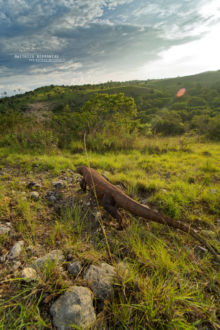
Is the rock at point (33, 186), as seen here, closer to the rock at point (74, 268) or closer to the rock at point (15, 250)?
the rock at point (15, 250)

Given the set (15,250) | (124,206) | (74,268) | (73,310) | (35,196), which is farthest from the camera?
(35,196)

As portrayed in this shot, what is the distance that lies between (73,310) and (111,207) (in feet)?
3.99

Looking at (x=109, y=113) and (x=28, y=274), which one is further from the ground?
(x=109, y=113)

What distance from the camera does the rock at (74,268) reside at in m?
1.37

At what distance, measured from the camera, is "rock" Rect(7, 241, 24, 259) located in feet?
4.92

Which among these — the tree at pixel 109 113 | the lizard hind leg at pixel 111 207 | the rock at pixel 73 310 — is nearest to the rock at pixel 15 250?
the rock at pixel 73 310

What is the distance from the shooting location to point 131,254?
164 centimetres

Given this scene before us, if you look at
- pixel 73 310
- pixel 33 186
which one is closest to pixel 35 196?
pixel 33 186

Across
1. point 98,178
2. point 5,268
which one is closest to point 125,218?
point 98,178

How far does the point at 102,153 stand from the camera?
6.21 m

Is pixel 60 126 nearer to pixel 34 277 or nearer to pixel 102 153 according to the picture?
pixel 102 153

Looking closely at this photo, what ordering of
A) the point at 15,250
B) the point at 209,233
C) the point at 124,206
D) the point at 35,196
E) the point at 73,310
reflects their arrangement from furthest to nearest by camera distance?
the point at 35,196 < the point at 124,206 < the point at 209,233 < the point at 15,250 < the point at 73,310

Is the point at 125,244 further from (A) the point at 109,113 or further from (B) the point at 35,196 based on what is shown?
(A) the point at 109,113

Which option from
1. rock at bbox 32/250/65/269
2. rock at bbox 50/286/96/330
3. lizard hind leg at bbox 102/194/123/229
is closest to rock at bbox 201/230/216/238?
lizard hind leg at bbox 102/194/123/229
